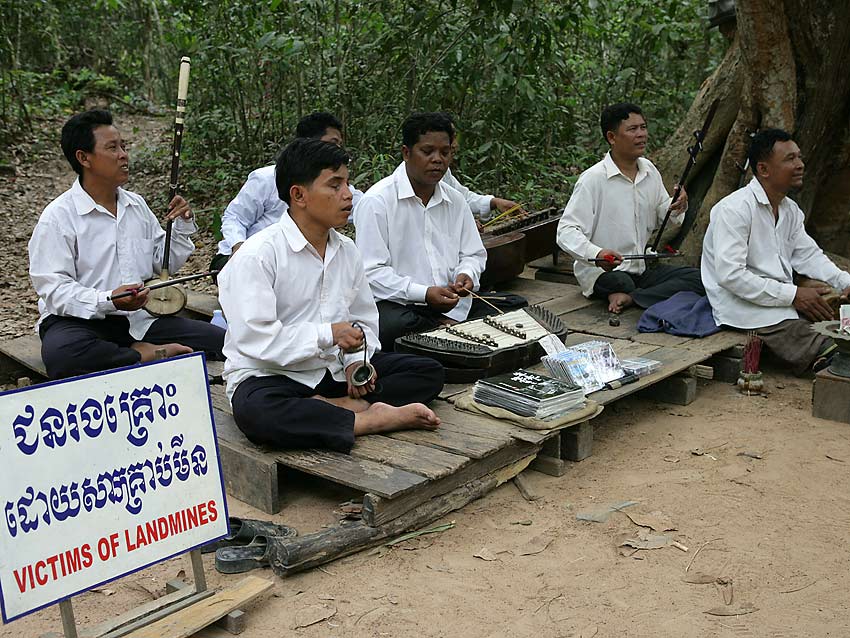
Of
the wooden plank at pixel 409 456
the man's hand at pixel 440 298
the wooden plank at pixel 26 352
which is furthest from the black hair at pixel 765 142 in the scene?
the wooden plank at pixel 26 352

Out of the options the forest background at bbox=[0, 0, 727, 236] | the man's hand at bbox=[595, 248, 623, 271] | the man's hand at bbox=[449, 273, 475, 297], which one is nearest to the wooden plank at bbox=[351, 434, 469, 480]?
the man's hand at bbox=[449, 273, 475, 297]

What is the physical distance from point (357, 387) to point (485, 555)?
40.5 inches

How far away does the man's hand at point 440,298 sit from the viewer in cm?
520

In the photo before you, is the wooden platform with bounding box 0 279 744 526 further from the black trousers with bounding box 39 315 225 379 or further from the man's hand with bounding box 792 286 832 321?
the man's hand with bounding box 792 286 832 321

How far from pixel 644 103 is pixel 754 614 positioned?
8558mm

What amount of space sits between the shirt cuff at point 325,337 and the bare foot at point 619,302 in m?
2.80

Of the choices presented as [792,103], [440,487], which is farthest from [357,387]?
[792,103]

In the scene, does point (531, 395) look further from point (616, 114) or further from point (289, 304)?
point (616, 114)

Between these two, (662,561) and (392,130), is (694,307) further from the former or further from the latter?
(392,130)

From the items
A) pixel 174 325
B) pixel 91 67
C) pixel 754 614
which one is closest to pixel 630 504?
pixel 754 614

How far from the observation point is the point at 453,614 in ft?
10.2

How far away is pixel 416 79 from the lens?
915cm

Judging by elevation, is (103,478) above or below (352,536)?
above

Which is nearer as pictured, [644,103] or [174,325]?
[174,325]
